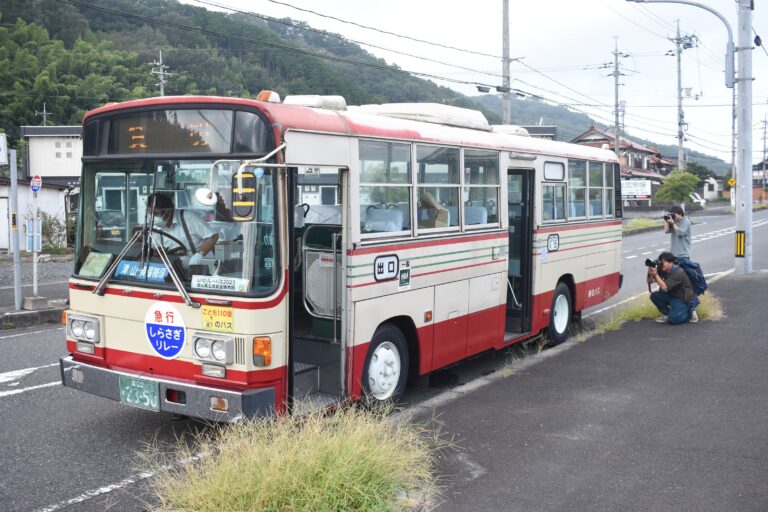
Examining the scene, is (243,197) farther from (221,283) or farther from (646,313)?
(646,313)

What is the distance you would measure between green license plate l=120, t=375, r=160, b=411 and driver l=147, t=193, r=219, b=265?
41.5 inches

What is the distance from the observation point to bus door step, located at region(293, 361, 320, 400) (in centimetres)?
623

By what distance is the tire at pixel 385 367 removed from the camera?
6625mm

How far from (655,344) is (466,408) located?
402 centimetres

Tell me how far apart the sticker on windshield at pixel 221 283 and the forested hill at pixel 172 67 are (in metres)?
39.9

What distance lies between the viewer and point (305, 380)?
6.38m

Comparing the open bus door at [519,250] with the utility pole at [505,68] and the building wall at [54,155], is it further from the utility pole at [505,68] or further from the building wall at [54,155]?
the building wall at [54,155]

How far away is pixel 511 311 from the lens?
9812mm

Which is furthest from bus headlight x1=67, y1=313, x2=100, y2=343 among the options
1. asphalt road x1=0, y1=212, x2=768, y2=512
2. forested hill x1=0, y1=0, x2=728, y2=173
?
forested hill x1=0, y1=0, x2=728, y2=173

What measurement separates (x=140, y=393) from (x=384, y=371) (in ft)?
7.23

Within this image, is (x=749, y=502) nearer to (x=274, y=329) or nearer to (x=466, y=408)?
(x=466, y=408)

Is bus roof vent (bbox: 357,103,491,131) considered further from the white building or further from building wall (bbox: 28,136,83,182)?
building wall (bbox: 28,136,83,182)

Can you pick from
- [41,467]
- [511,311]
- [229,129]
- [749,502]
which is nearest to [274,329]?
[229,129]

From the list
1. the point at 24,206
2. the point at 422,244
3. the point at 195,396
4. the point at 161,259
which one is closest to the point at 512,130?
the point at 422,244
